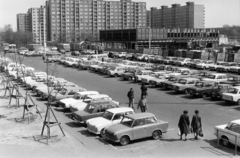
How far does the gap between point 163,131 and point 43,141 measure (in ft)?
15.9

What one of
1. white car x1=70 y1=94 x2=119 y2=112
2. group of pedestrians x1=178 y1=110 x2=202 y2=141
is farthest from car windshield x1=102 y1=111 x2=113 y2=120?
group of pedestrians x1=178 y1=110 x2=202 y2=141

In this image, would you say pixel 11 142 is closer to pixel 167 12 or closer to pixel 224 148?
pixel 224 148

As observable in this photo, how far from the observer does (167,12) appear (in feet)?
591

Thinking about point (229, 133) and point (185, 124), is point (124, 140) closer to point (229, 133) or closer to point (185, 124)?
point (185, 124)

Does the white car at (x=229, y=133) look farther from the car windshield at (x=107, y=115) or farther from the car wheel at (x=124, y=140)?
the car windshield at (x=107, y=115)

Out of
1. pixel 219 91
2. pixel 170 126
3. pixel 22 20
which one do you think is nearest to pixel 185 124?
pixel 170 126

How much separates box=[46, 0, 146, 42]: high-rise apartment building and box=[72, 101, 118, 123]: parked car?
127 metres

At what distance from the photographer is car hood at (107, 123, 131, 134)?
499 inches

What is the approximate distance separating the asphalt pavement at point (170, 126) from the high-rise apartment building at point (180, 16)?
13787 centimetres

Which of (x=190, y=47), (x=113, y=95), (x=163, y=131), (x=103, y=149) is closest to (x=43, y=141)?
(x=103, y=149)

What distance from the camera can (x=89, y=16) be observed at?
518 feet

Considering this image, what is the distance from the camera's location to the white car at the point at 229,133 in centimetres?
1201

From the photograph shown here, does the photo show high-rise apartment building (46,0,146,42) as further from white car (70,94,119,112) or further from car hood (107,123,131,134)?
car hood (107,123,131,134)

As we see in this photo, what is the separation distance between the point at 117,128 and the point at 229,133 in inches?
164
